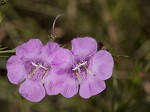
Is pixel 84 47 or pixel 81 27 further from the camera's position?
pixel 81 27

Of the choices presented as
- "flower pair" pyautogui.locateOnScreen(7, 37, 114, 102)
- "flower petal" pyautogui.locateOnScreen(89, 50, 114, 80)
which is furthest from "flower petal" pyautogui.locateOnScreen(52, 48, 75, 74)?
"flower petal" pyautogui.locateOnScreen(89, 50, 114, 80)

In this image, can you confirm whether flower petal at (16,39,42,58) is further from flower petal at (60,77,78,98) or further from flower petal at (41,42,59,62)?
flower petal at (60,77,78,98)

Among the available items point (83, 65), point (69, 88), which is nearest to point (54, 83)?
point (69, 88)

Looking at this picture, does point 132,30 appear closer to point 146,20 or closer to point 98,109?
point 146,20

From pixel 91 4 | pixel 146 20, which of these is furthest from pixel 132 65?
pixel 91 4

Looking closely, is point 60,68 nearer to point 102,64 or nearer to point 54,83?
point 54,83
